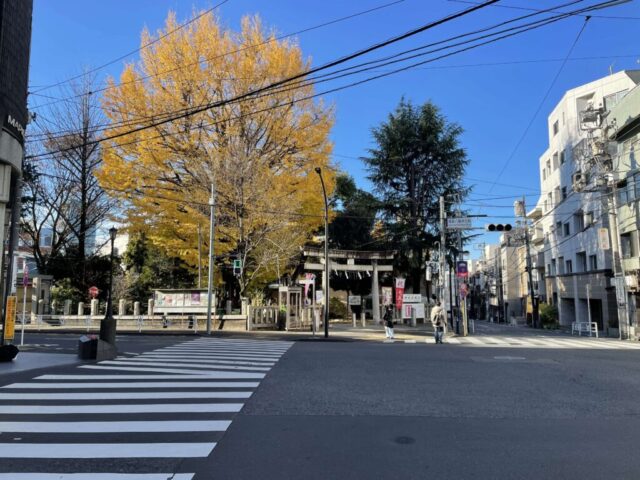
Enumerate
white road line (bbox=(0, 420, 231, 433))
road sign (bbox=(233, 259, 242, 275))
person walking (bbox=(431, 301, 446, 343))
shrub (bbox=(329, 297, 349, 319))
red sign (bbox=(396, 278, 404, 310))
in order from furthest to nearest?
1. shrub (bbox=(329, 297, 349, 319))
2. red sign (bbox=(396, 278, 404, 310))
3. road sign (bbox=(233, 259, 242, 275))
4. person walking (bbox=(431, 301, 446, 343))
5. white road line (bbox=(0, 420, 231, 433))

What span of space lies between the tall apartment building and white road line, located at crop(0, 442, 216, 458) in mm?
32630

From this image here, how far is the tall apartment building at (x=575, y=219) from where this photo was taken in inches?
1457

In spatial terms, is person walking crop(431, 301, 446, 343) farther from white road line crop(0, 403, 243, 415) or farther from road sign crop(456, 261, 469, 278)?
white road line crop(0, 403, 243, 415)

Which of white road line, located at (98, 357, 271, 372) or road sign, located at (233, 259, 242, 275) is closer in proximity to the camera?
white road line, located at (98, 357, 271, 372)

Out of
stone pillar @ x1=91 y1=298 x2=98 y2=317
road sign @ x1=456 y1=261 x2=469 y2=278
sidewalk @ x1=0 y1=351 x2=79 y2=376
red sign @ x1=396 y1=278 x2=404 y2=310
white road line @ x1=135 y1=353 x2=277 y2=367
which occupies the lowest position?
white road line @ x1=135 y1=353 x2=277 y2=367

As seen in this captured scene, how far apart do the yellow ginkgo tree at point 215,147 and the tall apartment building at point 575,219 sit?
66.8 feet

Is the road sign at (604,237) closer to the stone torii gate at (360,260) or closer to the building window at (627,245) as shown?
the building window at (627,245)

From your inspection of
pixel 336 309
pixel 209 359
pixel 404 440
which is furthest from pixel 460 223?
pixel 404 440

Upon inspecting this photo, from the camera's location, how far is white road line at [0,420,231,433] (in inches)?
252

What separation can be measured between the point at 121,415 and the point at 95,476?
2531 millimetres

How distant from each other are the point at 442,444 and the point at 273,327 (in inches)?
928

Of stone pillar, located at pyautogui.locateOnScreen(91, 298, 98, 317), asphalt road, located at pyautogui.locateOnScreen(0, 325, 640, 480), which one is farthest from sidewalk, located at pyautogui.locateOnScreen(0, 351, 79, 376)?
stone pillar, located at pyautogui.locateOnScreen(91, 298, 98, 317)

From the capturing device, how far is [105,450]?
5.59 metres

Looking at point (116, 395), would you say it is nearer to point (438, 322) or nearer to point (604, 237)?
point (438, 322)
